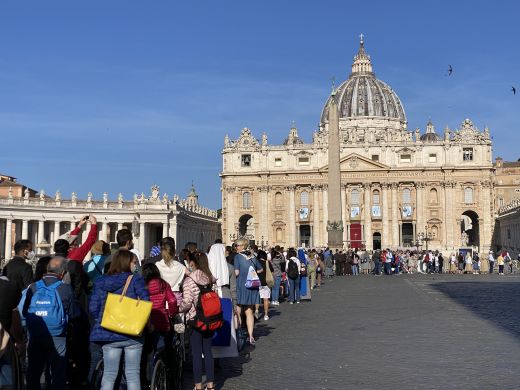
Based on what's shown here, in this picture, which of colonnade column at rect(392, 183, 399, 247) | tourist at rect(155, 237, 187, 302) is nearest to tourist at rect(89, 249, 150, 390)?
tourist at rect(155, 237, 187, 302)

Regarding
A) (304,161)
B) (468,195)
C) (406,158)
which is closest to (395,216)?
(406,158)

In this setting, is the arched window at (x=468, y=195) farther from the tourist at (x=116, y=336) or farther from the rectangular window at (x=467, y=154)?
the tourist at (x=116, y=336)

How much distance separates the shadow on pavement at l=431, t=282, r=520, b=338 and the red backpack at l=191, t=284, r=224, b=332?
21.6ft

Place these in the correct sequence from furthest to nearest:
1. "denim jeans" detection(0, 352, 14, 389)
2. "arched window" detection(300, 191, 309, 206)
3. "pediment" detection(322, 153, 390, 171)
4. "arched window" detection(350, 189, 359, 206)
Result: 1. "arched window" detection(300, 191, 309, 206)
2. "arched window" detection(350, 189, 359, 206)
3. "pediment" detection(322, 153, 390, 171)
4. "denim jeans" detection(0, 352, 14, 389)

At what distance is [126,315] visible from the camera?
21.1 feet

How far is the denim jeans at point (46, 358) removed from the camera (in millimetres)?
7287

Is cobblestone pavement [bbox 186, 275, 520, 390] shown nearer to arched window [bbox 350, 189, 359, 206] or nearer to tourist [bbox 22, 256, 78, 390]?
tourist [bbox 22, 256, 78, 390]

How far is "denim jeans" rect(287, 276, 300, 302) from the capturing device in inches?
806

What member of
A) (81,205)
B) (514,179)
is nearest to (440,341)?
(81,205)

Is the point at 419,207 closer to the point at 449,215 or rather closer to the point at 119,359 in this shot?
the point at 449,215

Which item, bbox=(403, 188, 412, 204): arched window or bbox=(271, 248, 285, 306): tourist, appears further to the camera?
bbox=(403, 188, 412, 204): arched window

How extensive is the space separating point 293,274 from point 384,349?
27.9 feet

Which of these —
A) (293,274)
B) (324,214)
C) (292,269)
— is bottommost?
(293,274)

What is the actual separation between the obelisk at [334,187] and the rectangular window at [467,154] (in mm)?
43645
